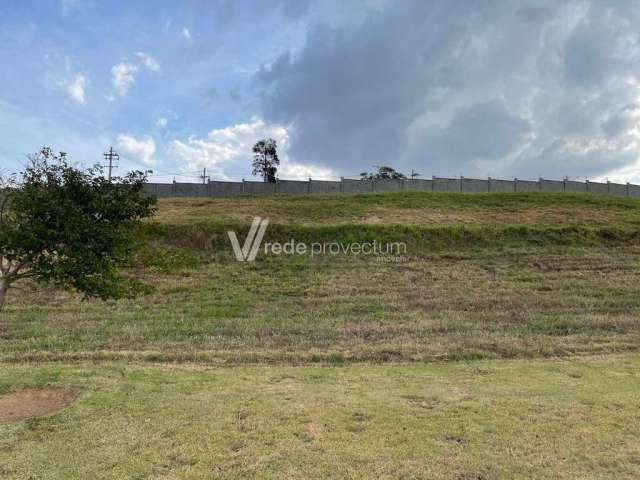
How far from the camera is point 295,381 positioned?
707 centimetres

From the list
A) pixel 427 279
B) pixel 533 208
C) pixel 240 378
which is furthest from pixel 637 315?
pixel 533 208

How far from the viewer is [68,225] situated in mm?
5527

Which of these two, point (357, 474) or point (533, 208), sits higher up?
point (533, 208)

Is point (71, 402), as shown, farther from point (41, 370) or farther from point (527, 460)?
point (527, 460)

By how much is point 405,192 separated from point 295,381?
26.9m

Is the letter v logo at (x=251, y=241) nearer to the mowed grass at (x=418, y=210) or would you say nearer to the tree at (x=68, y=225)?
the mowed grass at (x=418, y=210)

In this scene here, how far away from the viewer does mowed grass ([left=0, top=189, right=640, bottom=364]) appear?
9.15 meters

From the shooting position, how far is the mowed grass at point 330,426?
4.14 meters

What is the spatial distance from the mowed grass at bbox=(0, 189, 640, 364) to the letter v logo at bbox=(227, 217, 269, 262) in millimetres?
416

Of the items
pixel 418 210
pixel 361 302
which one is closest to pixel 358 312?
pixel 361 302

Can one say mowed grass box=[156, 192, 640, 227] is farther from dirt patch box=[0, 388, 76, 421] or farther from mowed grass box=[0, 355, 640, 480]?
dirt patch box=[0, 388, 76, 421]

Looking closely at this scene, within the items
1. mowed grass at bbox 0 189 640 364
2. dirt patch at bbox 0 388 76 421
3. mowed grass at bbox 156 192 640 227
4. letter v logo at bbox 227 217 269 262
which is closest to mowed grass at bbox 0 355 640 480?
dirt patch at bbox 0 388 76 421

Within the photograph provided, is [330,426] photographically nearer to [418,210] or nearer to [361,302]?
[361,302]

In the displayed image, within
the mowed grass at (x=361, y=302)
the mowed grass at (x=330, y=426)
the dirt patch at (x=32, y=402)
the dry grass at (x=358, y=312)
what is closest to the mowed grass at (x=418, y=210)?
the mowed grass at (x=361, y=302)
